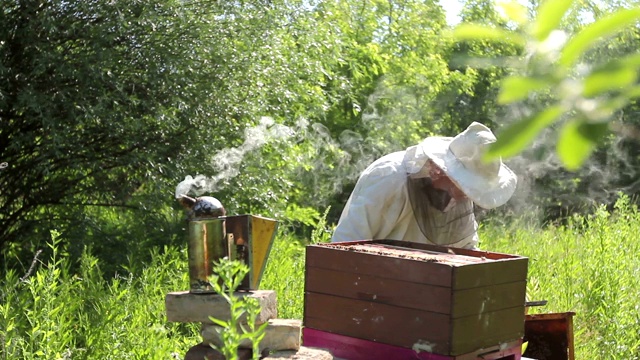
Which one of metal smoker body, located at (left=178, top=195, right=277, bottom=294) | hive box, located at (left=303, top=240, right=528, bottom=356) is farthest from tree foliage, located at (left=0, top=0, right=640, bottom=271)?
metal smoker body, located at (left=178, top=195, right=277, bottom=294)

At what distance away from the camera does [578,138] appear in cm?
46

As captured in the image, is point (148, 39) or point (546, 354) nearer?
point (546, 354)

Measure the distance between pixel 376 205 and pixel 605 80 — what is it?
2849mm

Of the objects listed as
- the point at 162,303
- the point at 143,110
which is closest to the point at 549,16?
the point at 162,303

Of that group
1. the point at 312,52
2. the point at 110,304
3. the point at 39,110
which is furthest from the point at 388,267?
the point at 312,52

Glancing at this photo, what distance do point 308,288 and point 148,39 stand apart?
347 centimetres

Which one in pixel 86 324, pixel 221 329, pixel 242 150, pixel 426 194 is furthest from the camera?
pixel 242 150

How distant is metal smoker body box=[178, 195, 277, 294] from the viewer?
2.29 metres

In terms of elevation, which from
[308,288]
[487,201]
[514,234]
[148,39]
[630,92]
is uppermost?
[148,39]

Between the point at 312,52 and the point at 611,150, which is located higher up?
the point at 312,52

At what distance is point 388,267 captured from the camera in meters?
2.32

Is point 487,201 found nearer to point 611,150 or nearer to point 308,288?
point 308,288

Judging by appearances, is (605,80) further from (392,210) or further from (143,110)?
(143,110)

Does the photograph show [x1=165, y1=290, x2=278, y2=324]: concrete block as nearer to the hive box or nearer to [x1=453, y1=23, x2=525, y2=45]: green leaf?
the hive box
